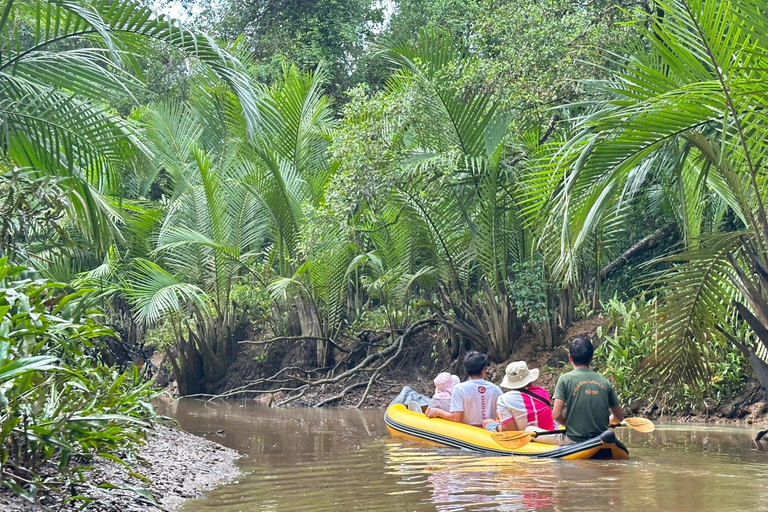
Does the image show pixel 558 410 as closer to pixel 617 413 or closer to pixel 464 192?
pixel 617 413

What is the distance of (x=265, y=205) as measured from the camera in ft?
53.9

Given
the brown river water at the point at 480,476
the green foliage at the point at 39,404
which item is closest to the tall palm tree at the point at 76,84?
the green foliage at the point at 39,404

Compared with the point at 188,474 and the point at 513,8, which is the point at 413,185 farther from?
the point at 188,474

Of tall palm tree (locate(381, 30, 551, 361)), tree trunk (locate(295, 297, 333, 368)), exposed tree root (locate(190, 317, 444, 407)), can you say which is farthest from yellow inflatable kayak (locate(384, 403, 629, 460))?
tree trunk (locate(295, 297, 333, 368))

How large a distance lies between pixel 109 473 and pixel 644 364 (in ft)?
14.0

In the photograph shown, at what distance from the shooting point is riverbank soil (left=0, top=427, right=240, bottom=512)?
4531 millimetres

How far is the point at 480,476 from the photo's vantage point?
700cm

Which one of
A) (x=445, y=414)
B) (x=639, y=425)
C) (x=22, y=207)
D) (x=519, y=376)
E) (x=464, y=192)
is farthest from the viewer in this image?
(x=464, y=192)

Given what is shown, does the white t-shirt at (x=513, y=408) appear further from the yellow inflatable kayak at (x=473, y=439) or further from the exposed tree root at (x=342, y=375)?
the exposed tree root at (x=342, y=375)

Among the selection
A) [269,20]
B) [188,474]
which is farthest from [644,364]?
[269,20]

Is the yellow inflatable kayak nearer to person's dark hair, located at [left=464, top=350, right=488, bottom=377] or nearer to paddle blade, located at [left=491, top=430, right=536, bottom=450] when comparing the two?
paddle blade, located at [left=491, top=430, right=536, bottom=450]

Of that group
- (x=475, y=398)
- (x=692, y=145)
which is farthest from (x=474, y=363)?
(x=692, y=145)

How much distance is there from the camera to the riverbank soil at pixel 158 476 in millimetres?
4531

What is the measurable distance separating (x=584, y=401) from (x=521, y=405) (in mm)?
879
